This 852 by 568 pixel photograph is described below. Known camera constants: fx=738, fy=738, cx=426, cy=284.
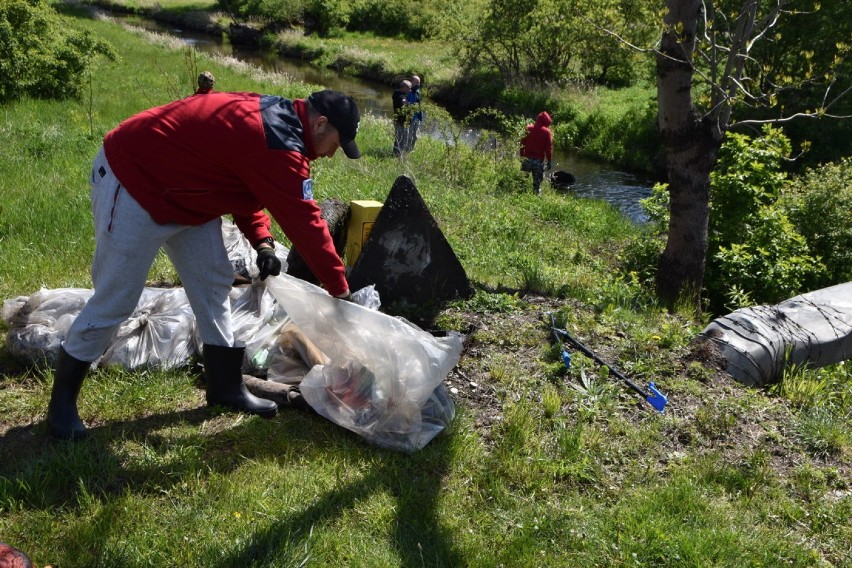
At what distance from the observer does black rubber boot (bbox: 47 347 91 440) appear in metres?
3.28

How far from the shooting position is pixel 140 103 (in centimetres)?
1381

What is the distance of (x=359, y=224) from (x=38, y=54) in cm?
922

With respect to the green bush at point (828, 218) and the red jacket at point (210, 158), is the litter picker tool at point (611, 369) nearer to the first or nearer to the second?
the red jacket at point (210, 158)

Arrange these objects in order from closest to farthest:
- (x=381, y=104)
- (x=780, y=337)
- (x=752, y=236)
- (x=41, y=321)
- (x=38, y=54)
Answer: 1. (x=41, y=321)
2. (x=780, y=337)
3. (x=752, y=236)
4. (x=38, y=54)
5. (x=381, y=104)

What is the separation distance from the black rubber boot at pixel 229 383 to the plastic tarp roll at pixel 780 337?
9.89 feet

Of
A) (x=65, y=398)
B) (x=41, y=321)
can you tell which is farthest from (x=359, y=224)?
(x=65, y=398)

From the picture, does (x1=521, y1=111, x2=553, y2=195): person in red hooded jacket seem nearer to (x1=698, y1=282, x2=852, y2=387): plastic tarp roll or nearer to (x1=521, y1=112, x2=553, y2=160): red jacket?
(x1=521, y1=112, x2=553, y2=160): red jacket

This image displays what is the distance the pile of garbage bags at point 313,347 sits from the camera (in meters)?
3.62

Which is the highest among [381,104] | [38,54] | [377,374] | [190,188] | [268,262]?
[190,188]

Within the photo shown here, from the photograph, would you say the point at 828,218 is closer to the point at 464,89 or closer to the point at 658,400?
the point at 658,400

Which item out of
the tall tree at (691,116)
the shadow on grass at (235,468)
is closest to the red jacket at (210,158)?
the shadow on grass at (235,468)

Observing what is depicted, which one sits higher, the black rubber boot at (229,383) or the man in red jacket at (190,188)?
the man in red jacket at (190,188)

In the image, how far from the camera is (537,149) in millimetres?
13289

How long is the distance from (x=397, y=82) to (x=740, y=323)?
24695mm
